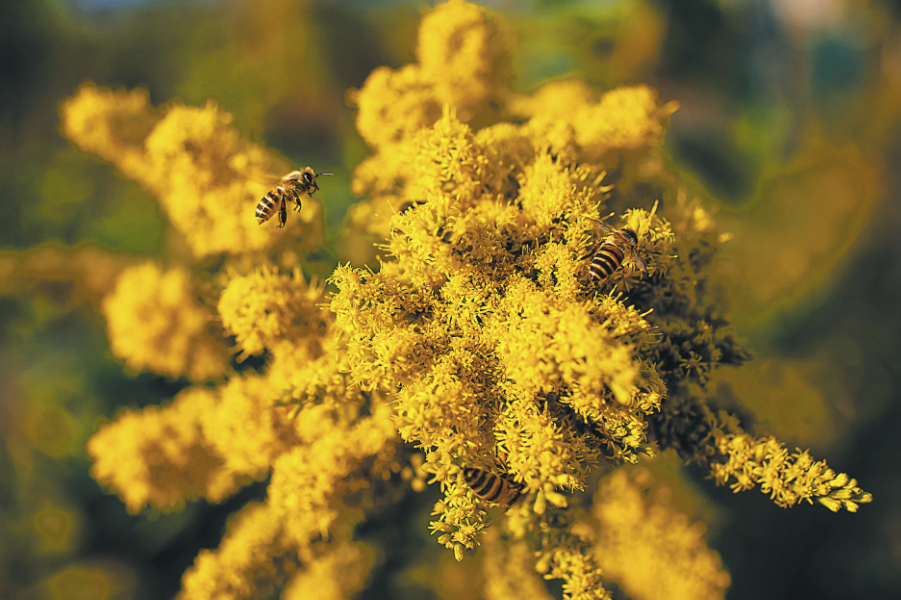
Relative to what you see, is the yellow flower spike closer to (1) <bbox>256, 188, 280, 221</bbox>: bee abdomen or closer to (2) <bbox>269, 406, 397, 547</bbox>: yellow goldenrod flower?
(1) <bbox>256, 188, 280, 221</bbox>: bee abdomen

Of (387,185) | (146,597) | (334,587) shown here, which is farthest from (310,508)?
(146,597)

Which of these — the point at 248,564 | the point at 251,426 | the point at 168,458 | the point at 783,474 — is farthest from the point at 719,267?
the point at 168,458

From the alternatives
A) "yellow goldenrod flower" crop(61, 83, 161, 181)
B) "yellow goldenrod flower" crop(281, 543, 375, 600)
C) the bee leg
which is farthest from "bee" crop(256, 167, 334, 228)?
"yellow goldenrod flower" crop(281, 543, 375, 600)

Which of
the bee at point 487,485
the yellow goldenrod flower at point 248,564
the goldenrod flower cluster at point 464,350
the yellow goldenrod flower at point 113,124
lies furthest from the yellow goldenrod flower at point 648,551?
the yellow goldenrod flower at point 113,124

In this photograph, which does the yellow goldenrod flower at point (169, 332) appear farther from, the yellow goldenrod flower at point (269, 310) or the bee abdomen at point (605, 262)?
the bee abdomen at point (605, 262)

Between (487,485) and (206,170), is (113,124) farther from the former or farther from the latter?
(487,485)

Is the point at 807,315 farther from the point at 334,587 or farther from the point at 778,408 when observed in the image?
the point at 334,587
